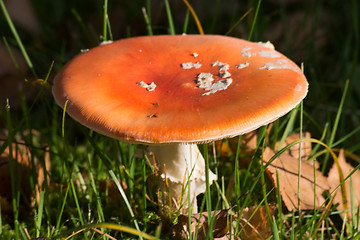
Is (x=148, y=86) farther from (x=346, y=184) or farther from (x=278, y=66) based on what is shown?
(x=346, y=184)

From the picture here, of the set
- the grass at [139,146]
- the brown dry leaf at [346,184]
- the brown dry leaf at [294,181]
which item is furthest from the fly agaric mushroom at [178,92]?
the brown dry leaf at [346,184]

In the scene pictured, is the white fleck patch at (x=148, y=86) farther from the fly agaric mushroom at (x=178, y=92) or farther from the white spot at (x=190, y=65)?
the white spot at (x=190, y=65)

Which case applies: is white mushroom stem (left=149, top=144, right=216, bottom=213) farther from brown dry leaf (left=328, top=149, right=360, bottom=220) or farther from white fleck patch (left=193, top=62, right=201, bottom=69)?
brown dry leaf (left=328, top=149, right=360, bottom=220)

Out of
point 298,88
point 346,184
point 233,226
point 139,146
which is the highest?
point 298,88

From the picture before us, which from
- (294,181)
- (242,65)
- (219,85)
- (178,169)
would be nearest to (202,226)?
(178,169)

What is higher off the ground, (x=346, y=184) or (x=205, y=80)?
(x=205, y=80)

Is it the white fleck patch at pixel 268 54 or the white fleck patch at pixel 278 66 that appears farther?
the white fleck patch at pixel 268 54

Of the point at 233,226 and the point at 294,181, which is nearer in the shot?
the point at 233,226

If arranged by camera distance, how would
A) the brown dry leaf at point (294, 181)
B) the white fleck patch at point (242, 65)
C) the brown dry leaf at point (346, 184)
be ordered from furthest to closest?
the brown dry leaf at point (346, 184)
the brown dry leaf at point (294, 181)
the white fleck patch at point (242, 65)

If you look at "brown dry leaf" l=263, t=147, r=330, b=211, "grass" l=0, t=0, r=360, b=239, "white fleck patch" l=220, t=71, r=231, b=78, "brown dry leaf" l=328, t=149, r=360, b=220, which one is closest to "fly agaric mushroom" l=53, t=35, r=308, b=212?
"white fleck patch" l=220, t=71, r=231, b=78
